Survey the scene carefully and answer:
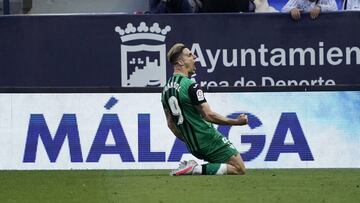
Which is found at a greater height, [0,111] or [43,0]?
[43,0]

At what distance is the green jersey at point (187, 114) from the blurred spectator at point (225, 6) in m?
4.49

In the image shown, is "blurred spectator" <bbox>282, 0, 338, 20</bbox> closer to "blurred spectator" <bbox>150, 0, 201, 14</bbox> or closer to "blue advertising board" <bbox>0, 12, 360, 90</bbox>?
"blue advertising board" <bbox>0, 12, 360, 90</bbox>

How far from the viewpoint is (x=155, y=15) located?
16.4m

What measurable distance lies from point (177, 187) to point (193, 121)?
5.54 feet

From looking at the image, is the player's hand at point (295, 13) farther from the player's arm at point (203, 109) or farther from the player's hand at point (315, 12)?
the player's arm at point (203, 109)

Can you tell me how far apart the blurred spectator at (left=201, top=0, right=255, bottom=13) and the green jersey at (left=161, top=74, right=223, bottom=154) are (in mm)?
4487

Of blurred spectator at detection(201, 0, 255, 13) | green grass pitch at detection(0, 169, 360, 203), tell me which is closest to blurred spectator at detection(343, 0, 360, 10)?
blurred spectator at detection(201, 0, 255, 13)

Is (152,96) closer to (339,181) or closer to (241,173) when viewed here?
(241,173)

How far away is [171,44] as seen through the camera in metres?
16.5

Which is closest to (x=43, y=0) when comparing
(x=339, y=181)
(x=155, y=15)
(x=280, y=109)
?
(x=155, y=15)

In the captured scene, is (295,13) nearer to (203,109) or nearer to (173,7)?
(173,7)

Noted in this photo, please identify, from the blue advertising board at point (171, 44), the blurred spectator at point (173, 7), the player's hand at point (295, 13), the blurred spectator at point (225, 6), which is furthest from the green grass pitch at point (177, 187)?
the blurred spectator at point (173, 7)

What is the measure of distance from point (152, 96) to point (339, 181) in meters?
3.85

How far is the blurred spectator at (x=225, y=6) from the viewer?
678 inches
